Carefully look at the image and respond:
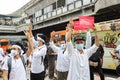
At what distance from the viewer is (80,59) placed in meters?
6.27

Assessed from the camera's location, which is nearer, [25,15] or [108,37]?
[108,37]

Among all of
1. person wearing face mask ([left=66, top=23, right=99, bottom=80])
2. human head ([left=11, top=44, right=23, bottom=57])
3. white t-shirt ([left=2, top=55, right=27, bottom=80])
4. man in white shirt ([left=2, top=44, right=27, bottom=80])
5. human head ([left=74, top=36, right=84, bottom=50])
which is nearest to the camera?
man in white shirt ([left=2, top=44, right=27, bottom=80])

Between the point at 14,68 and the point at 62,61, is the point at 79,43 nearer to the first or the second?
the point at 14,68

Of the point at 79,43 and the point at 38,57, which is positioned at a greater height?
the point at 79,43

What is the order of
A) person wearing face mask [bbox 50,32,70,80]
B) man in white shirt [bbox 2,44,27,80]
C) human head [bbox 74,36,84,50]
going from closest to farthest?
man in white shirt [bbox 2,44,27,80] < human head [bbox 74,36,84,50] < person wearing face mask [bbox 50,32,70,80]

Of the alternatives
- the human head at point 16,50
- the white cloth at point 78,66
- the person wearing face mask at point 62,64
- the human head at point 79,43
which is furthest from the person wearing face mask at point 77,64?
the person wearing face mask at point 62,64

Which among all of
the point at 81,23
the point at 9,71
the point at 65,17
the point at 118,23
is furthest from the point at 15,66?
the point at 65,17

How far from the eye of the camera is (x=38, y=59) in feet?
25.2

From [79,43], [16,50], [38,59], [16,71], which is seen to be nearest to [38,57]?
[38,59]

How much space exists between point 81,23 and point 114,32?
7966mm

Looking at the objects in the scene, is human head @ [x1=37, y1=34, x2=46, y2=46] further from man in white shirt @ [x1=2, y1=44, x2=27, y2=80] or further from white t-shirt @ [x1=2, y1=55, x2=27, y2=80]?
white t-shirt @ [x1=2, y1=55, x2=27, y2=80]

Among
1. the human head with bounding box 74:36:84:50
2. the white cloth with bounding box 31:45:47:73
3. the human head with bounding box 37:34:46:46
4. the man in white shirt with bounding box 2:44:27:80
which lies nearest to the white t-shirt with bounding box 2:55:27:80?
the man in white shirt with bounding box 2:44:27:80

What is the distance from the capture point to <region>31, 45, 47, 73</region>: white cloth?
756 centimetres

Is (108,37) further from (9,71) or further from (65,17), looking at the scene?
(65,17)
